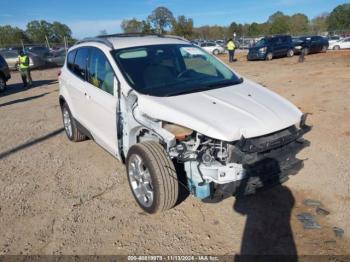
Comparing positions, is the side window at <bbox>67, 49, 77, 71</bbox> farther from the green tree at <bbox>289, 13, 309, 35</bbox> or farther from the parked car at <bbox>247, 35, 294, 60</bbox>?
the green tree at <bbox>289, 13, 309, 35</bbox>

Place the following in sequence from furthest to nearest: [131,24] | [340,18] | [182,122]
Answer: [340,18]
[131,24]
[182,122]

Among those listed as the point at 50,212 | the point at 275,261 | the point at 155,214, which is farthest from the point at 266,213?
the point at 50,212

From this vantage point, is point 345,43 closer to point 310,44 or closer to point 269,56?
point 310,44

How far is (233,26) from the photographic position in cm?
8694

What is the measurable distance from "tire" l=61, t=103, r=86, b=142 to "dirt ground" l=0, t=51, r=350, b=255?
18 centimetres

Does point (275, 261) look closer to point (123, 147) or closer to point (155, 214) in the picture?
point (155, 214)

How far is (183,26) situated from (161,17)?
606 centimetres

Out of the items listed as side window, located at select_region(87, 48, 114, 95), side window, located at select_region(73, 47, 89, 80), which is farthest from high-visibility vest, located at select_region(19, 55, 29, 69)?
side window, located at select_region(87, 48, 114, 95)

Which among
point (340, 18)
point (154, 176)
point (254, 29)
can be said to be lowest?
point (154, 176)

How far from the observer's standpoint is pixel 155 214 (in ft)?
12.1

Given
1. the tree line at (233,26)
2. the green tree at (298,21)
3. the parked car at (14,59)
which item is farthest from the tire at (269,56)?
the green tree at (298,21)

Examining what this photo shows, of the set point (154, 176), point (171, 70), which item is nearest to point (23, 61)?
point (171, 70)

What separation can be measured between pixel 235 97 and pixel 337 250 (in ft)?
5.99

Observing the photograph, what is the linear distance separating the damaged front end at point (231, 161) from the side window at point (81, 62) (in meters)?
2.31
